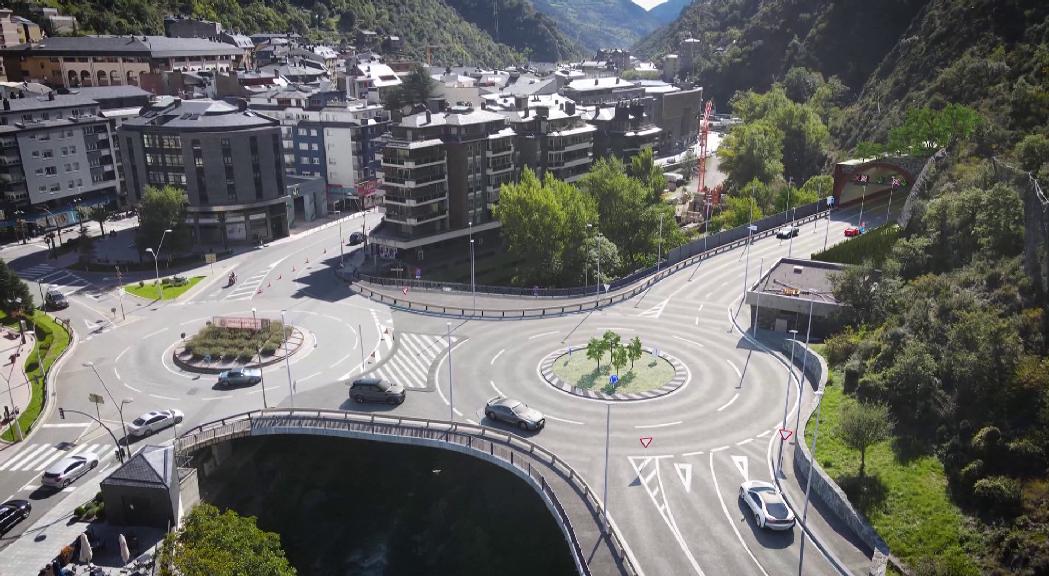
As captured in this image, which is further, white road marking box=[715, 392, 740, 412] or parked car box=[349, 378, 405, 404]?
parked car box=[349, 378, 405, 404]

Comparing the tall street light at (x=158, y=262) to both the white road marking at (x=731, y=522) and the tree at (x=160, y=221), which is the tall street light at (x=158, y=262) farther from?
the white road marking at (x=731, y=522)

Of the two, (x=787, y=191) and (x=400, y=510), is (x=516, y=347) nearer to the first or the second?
(x=400, y=510)

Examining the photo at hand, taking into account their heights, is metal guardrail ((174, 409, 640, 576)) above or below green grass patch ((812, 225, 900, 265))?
below

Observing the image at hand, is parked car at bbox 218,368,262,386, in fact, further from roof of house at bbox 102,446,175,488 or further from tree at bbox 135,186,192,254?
tree at bbox 135,186,192,254

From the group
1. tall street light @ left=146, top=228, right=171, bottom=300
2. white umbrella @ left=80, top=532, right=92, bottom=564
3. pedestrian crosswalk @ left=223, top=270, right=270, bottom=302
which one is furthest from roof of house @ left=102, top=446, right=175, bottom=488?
tall street light @ left=146, top=228, right=171, bottom=300

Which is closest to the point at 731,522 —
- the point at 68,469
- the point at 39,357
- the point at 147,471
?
the point at 147,471

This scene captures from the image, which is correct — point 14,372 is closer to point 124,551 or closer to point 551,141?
point 124,551

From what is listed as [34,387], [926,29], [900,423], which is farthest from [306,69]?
[900,423]
